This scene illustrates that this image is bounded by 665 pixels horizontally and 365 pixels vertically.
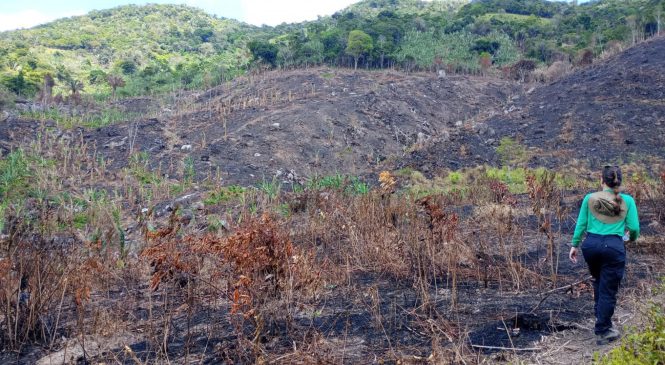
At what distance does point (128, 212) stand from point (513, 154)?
33.9 ft

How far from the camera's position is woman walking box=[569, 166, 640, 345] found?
Result: 3873 mm

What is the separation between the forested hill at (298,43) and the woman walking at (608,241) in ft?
69.7

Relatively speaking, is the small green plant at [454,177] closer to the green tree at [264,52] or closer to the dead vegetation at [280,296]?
the dead vegetation at [280,296]

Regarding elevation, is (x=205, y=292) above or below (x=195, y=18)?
below

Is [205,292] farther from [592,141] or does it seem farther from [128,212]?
[592,141]

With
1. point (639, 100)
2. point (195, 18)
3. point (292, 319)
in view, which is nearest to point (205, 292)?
point (292, 319)

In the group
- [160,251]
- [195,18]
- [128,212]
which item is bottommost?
[128,212]

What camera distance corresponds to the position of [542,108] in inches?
737

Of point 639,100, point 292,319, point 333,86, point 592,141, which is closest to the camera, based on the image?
point 292,319

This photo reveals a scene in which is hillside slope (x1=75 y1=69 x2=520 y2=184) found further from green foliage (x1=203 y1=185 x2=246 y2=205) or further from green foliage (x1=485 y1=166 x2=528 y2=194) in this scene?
green foliage (x1=485 y1=166 x2=528 y2=194)

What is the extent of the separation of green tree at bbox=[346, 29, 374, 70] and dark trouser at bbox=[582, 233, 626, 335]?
2140 centimetres

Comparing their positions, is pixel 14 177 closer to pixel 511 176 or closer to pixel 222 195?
pixel 222 195

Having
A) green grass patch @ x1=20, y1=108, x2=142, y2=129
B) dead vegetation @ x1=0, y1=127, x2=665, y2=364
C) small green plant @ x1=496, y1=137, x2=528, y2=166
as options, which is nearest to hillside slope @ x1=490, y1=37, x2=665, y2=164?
small green plant @ x1=496, y1=137, x2=528, y2=166

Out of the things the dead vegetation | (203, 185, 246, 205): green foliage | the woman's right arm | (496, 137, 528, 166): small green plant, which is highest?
the woman's right arm
